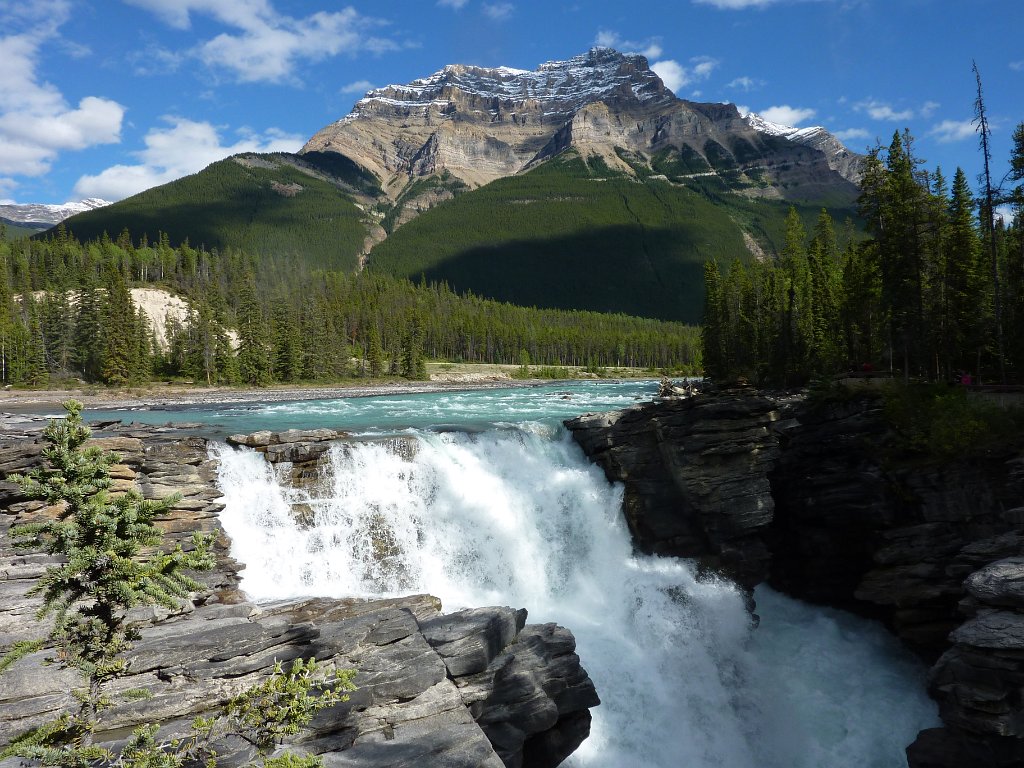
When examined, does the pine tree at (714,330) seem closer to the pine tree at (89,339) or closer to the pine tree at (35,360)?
the pine tree at (89,339)

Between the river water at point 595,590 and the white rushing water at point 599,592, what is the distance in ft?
0.20

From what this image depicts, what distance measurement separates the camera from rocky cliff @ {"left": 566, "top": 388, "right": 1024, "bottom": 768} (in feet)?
74.1

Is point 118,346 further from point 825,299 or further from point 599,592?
point 825,299

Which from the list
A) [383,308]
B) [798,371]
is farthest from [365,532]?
[383,308]

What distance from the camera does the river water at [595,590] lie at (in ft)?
65.7

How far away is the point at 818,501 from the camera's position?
89.9 ft

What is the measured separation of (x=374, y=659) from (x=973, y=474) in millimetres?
24360

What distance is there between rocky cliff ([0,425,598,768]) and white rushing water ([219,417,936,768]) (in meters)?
3.23

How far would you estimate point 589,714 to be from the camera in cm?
1786

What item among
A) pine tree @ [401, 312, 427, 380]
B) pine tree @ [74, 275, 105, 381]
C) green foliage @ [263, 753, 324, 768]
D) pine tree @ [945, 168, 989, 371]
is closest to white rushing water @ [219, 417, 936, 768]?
green foliage @ [263, 753, 324, 768]

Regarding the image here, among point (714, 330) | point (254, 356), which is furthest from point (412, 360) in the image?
point (714, 330)

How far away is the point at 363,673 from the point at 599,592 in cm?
1455

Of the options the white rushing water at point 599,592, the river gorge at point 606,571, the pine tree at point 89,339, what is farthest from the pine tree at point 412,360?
the white rushing water at point 599,592

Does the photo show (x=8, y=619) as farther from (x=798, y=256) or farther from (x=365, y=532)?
(x=798, y=256)
